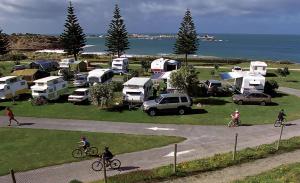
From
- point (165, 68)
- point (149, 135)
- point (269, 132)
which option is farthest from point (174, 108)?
point (165, 68)

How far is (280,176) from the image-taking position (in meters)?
16.9

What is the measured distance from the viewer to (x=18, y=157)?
21.3 m

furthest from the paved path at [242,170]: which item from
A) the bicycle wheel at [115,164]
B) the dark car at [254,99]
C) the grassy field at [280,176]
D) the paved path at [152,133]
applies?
the dark car at [254,99]

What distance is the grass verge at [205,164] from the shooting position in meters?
17.4

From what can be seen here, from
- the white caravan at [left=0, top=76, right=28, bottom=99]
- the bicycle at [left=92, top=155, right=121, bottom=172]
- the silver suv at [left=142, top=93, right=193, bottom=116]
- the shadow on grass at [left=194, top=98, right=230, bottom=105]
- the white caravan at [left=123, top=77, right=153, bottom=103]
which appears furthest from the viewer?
the white caravan at [left=0, top=76, right=28, bottom=99]

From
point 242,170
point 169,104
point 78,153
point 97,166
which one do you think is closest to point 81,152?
point 78,153

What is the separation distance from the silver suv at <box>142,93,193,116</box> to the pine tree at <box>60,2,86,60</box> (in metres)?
46.1

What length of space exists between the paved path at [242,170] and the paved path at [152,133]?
2.61 metres

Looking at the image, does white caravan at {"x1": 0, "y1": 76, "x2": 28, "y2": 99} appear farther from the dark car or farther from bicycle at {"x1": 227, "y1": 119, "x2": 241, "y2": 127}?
bicycle at {"x1": 227, "y1": 119, "x2": 241, "y2": 127}

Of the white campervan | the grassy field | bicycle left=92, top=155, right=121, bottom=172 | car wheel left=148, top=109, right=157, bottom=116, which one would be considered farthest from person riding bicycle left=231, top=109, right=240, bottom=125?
the white campervan

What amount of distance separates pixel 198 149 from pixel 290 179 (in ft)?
22.3

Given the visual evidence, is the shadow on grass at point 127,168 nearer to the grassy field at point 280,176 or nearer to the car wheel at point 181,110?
the grassy field at point 280,176

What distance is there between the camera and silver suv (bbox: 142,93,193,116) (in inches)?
1212

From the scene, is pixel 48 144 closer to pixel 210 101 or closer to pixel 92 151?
pixel 92 151
